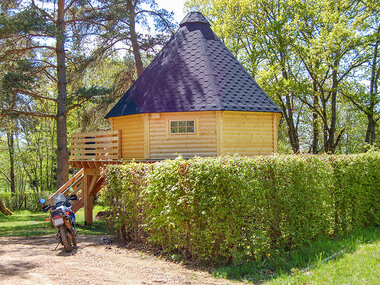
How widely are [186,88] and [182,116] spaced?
1297 mm

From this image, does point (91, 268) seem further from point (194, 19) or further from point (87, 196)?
point (194, 19)

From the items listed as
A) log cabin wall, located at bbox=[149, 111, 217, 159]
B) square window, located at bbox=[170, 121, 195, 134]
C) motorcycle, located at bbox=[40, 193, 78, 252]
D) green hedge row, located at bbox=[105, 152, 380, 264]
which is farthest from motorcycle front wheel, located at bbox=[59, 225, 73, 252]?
square window, located at bbox=[170, 121, 195, 134]

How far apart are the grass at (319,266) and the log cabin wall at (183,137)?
20.7ft

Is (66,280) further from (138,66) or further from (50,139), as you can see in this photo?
(50,139)

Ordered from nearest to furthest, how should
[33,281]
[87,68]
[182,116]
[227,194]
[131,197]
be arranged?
[33,281], [227,194], [131,197], [182,116], [87,68]

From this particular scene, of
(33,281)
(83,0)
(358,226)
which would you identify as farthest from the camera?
(83,0)

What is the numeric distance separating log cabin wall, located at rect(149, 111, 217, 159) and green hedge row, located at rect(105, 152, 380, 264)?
14.5ft

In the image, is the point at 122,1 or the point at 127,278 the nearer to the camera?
the point at 127,278

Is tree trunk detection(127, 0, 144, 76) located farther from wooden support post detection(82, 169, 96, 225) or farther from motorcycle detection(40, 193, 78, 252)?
motorcycle detection(40, 193, 78, 252)

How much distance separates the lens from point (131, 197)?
29.3 ft

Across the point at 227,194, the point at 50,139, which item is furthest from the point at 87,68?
the point at 50,139

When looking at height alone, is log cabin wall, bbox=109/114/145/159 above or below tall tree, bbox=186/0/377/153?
below

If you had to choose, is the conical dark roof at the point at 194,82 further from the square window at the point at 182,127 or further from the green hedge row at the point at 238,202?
the green hedge row at the point at 238,202

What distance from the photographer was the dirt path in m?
6.12
